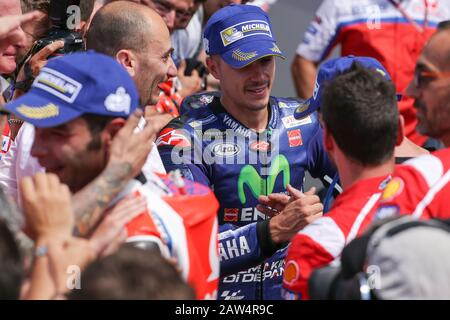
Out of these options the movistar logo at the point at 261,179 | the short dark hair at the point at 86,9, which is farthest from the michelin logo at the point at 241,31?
the short dark hair at the point at 86,9

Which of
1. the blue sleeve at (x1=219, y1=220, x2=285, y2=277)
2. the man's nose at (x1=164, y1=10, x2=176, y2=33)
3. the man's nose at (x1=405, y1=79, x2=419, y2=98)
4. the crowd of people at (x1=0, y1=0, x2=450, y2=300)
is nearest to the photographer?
the crowd of people at (x1=0, y1=0, x2=450, y2=300)

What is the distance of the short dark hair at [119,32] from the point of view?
4.26 metres

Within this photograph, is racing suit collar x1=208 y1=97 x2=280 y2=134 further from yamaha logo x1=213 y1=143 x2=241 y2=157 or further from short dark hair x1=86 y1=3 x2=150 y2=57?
short dark hair x1=86 y1=3 x2=150 y2=57

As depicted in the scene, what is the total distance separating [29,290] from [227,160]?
215cm

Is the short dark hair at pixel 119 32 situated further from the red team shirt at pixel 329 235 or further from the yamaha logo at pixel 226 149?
the red team shirt at pixel 329 235

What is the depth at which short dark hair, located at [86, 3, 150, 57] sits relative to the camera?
426 centimetres

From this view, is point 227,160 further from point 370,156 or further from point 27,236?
point 27,236

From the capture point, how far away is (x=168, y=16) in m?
6.02

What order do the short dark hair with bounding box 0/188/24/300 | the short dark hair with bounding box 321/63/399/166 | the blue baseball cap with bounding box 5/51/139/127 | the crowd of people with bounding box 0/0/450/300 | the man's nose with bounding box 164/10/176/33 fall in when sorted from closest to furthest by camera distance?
1. the short dark hair with bounding box 0/188/24/300
2. the crowd of people with bounding box 0/0/450/300
3. the blue baseball cap with bounding box 5/51/139/127
4. the short dark hair with bounding box 321/63/399/166
5. the man's nose with bounding box 164/10/176/33

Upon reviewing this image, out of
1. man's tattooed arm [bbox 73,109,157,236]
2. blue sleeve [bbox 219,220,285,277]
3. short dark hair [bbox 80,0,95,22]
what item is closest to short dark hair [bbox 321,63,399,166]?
man's tattooed arm [bbox 73,109,157,236]

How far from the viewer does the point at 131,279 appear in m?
2.07

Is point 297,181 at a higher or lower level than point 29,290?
lower

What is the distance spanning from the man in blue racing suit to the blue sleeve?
0.43 feet

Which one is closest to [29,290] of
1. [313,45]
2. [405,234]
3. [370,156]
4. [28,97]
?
[28,97]
